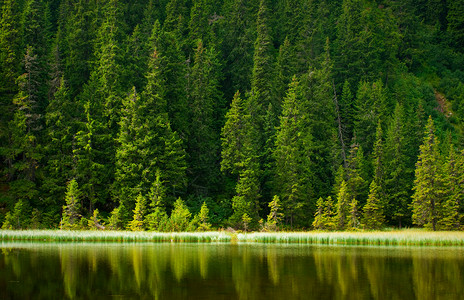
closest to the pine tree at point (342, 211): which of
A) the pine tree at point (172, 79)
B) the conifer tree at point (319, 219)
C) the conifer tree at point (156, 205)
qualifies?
the conifer tree at point (319, 219)

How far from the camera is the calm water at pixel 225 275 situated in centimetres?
1833

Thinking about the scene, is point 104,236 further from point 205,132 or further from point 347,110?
point 347,110

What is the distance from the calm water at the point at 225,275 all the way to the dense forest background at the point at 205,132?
21.2m

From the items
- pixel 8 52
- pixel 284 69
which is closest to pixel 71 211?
pixel 8 52

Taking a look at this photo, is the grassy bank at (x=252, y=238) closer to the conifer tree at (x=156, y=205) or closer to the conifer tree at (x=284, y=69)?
the conifer tree at (x=156, y=205)

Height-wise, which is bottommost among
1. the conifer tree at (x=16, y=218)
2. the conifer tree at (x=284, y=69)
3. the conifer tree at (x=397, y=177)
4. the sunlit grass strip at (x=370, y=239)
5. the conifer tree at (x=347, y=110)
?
the sunlit grass strip at (x=370, y=239)

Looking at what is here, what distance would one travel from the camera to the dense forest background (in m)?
→ 56.3

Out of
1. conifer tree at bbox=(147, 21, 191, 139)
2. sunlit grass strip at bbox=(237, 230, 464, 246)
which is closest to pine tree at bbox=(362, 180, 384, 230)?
sunlit grass strip at bbox=(237, 230, 464, 246)

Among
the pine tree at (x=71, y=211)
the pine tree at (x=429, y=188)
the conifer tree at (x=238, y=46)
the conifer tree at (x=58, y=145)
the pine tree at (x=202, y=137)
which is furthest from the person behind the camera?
the conifer tree at (x=238, y=46)

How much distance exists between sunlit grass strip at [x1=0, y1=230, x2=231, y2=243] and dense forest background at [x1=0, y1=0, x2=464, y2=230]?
5.60 meters

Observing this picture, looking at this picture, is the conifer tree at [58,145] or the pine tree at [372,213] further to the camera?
the pine tree at [372,213]

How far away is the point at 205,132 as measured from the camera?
215ft

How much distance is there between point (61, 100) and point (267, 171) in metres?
26.1

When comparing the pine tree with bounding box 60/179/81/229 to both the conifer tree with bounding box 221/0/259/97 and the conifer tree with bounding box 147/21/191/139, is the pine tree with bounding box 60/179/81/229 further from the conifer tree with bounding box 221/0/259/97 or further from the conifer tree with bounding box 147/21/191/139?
the conifer tree with bounding box 221/0/259/97
